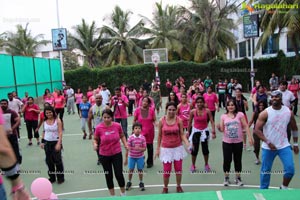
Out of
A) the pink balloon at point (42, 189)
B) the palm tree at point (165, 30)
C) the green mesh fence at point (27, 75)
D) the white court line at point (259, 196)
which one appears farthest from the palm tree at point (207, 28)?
the pink balloon at point (42, 189)

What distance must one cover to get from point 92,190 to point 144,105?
2263mm

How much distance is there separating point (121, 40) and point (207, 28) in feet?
31.0

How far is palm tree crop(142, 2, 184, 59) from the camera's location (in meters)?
33.7

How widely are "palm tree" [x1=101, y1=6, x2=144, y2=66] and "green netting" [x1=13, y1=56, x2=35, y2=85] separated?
541 inches

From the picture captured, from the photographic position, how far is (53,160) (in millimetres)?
6930

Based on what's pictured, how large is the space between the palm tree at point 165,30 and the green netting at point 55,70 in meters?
10.8

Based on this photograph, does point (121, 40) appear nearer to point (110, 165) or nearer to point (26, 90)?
point (26, 90)

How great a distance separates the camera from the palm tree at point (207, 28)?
31.3 metres

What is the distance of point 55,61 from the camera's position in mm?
27812

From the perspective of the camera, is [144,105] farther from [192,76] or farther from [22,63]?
[192,76]

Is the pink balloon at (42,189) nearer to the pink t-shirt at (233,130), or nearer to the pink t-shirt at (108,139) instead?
the pink t-shirt at (108,139)

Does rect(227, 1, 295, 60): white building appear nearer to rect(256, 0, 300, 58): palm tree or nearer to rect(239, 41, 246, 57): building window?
rect(239, 41, 246, 57): building window

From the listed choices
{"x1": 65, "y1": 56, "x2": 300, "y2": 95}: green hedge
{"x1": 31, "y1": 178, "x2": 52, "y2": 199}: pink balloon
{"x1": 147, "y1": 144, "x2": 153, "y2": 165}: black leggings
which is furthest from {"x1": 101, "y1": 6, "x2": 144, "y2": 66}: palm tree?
{"x1": 31, "y1": 178, "x2": 52, "y2": 199}: pink balloon

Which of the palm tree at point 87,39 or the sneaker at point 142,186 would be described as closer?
the sneaker at point 142,186
